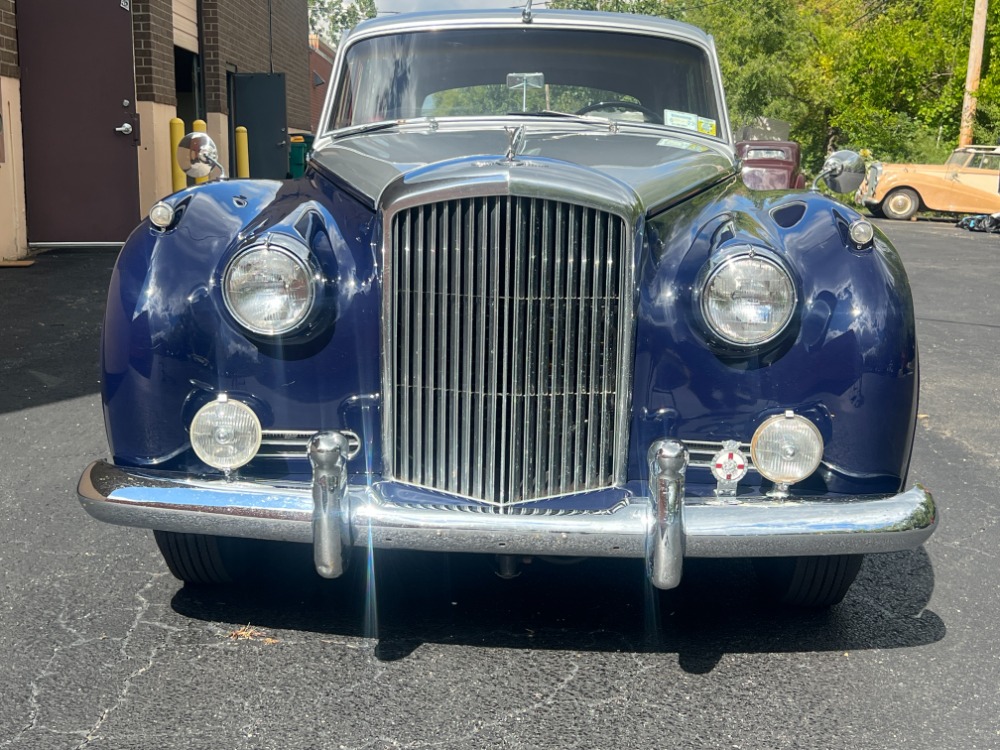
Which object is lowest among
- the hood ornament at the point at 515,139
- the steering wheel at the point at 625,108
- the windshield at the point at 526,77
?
the hood ornament at the point at 515,139

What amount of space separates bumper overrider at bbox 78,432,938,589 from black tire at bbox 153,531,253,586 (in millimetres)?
348

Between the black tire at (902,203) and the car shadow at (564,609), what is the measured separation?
70.2 feet

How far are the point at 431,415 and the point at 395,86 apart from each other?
178 cm

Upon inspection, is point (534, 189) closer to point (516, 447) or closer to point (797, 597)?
point (516, 447)

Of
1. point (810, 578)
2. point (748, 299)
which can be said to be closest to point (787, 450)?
point (748, 299)

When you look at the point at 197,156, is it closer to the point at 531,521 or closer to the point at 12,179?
the point at 531,521

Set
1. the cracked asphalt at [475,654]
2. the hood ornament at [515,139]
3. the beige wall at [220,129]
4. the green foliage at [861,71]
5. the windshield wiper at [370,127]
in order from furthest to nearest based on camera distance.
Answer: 1. the green foliage at [861,71]
2. the beige wall at [220,129]
3. the windshield wiper at [370,127]
4. the hood ornament at [515,139]
5. the cracked asphalt at [475,654]

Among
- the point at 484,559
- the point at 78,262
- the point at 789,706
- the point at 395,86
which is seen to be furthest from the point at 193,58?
the point at 789,706

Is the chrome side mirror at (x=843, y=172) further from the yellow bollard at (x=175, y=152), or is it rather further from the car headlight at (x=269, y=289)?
the yellow bollard at (x=175, y=152)

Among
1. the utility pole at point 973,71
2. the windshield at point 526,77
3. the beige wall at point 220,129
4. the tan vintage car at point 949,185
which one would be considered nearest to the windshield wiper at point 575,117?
the windshield at point 526,77

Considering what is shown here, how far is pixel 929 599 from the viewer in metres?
3.50

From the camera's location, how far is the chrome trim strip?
2.72 m

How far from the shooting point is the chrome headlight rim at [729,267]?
9.48 ft

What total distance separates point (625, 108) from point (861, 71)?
27783mm
